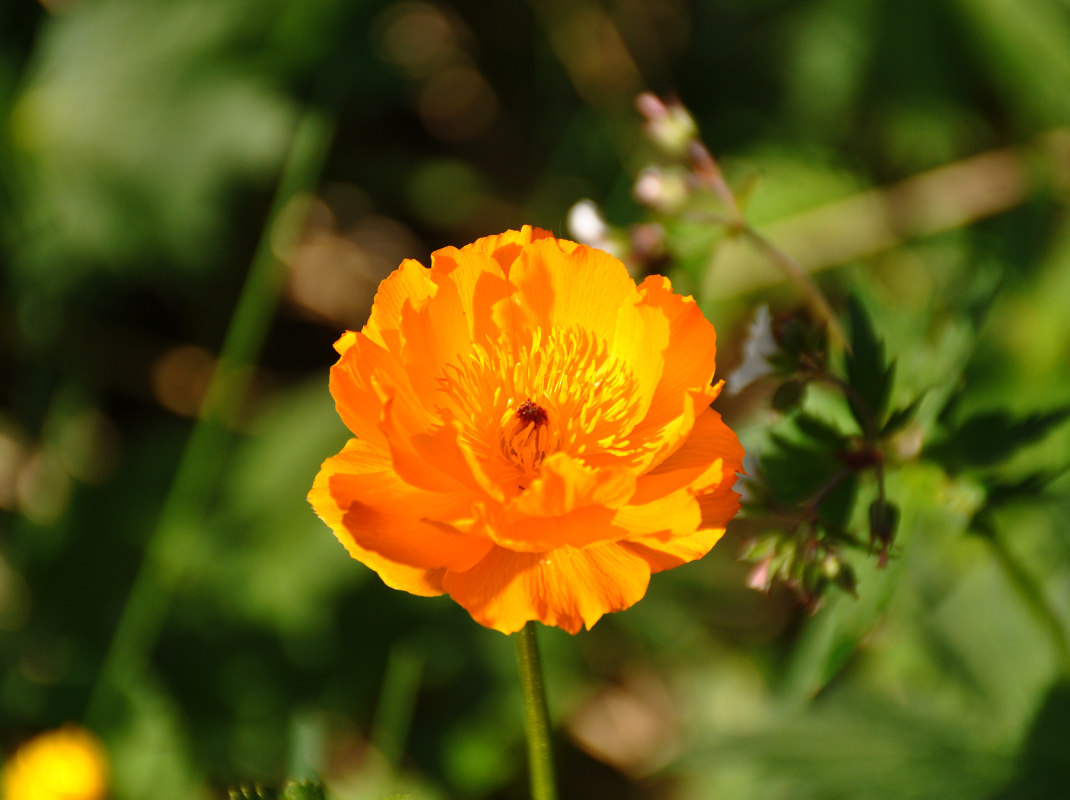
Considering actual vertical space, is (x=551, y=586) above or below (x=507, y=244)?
below

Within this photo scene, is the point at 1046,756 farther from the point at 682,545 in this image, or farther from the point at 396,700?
the point at 396,700

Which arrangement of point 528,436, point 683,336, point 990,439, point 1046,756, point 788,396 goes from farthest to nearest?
point 1046,756, point 990,439, point 788,396, point 528,436, point 683,336

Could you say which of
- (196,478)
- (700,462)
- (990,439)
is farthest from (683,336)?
(196,478)

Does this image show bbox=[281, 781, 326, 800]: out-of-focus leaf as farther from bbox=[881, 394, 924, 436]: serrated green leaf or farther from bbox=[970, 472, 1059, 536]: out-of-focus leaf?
bbox=[970, 472, 1059, 536]: out-of-focus leaf

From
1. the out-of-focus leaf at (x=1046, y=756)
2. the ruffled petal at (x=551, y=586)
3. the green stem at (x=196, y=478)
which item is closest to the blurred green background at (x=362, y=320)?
the green stem at (x=196, y=478)

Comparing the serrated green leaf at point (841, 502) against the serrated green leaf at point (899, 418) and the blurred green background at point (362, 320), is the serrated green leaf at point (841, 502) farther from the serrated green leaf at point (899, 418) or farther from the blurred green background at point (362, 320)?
the blurred green background at point (362, 320)
